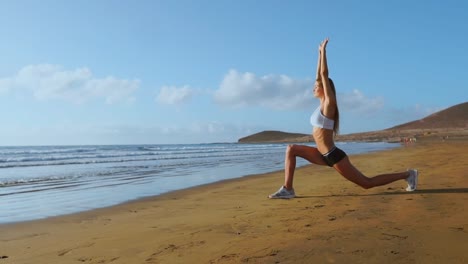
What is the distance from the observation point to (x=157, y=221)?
462 centimetres

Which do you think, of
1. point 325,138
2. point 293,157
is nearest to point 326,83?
point 325,138

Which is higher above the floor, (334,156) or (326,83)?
(326,83)

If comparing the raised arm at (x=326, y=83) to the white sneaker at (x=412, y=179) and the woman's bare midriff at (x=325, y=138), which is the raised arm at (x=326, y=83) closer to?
the woman's bare midriff at (x=325, y=138)

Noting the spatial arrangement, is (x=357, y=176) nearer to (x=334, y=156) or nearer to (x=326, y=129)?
(x=334, y=156)

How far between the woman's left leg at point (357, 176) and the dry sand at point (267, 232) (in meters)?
0.17

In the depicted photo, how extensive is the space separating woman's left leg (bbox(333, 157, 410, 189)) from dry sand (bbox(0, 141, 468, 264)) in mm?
174

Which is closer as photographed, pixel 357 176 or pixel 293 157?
pixel 357 176

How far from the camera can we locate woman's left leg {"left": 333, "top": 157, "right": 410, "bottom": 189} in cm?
537

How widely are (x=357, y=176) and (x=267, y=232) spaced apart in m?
2.29

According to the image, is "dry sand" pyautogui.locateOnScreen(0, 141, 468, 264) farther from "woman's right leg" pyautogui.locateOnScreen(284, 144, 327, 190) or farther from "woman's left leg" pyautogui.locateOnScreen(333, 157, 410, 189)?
"woman's right leg" pyautogui.locateOnScreen(284, 144, 327, 190)

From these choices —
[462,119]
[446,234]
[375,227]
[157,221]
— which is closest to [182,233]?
[157,221]

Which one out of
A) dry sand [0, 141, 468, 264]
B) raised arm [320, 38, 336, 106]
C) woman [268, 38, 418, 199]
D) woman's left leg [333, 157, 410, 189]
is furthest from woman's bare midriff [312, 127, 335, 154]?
dry sand [0, 141, 468, 264]

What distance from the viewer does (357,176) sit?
549cm

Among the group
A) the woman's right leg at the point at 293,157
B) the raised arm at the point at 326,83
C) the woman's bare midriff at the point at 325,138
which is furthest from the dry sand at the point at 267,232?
the raised arm at the point at 326,83
